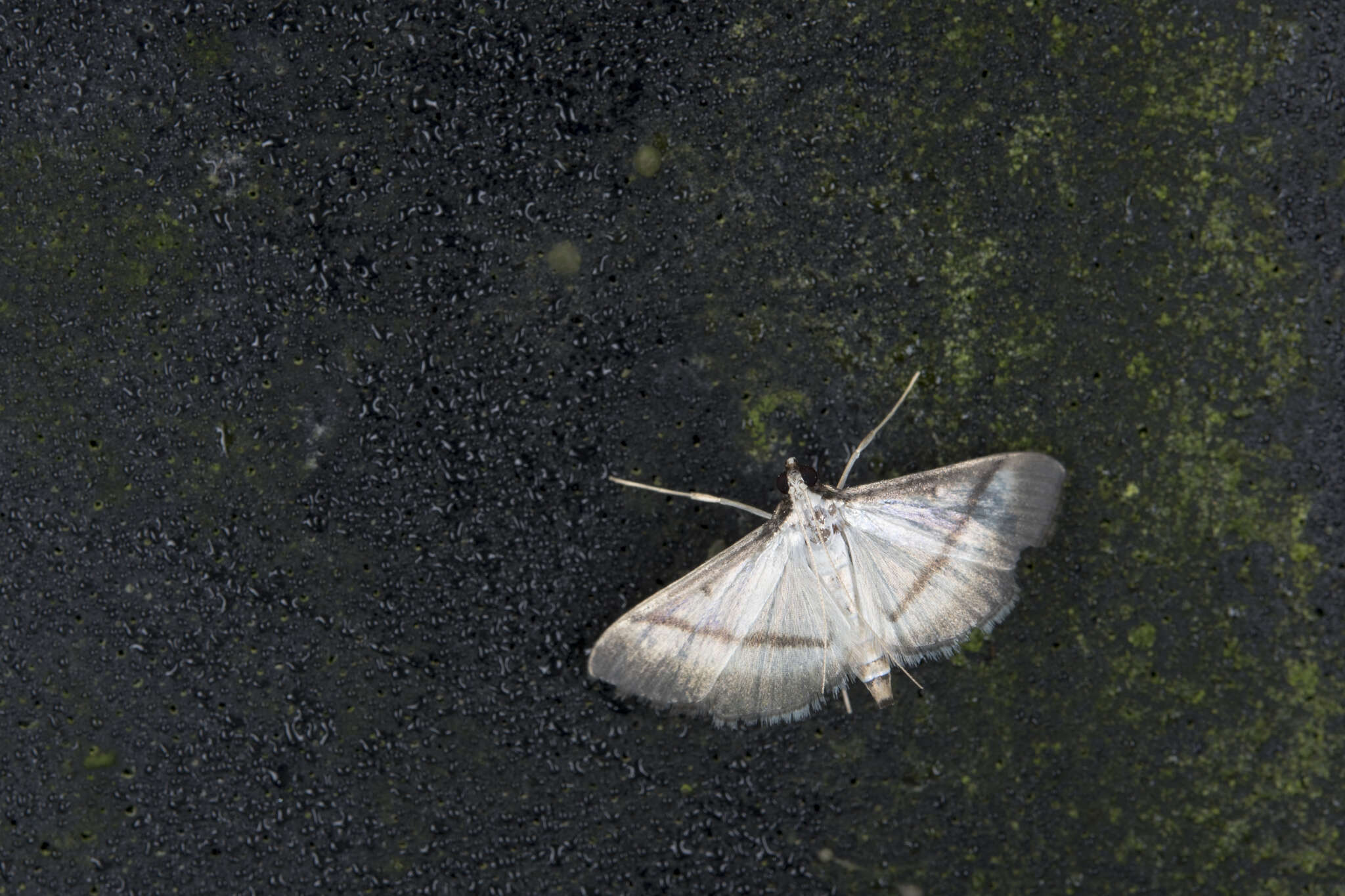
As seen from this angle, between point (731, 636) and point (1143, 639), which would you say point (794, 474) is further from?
point (1143, 639)

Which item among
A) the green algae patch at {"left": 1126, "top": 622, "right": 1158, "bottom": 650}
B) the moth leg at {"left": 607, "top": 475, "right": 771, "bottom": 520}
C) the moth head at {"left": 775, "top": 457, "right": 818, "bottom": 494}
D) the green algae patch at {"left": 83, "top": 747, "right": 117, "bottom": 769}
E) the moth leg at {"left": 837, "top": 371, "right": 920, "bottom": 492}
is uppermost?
the moth leg at {"left": 837, "top": 371, "right": 920, "bottom": 492}

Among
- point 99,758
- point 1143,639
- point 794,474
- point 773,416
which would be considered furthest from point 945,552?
point 99,758

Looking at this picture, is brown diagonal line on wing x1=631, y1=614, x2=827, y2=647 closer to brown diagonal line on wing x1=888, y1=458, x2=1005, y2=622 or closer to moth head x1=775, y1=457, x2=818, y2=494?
brown diagonal line on wing x1=888, y1=458, x2=1005, y2=622

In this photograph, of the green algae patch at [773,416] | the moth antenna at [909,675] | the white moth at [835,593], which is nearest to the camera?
the white moth at [835,593]

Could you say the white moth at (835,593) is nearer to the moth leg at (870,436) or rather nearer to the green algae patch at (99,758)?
the moth leg at (870,436)

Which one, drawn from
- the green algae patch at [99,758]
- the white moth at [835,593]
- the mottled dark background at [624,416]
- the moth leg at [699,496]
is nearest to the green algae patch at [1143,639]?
the mottled dark background at [624,416]

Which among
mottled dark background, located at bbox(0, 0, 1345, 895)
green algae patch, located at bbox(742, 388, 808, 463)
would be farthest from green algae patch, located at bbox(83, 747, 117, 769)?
green algae patch, located at bbox(742, 388, 808, 463)

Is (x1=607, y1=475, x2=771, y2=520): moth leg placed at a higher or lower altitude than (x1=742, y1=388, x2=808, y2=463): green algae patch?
lower
